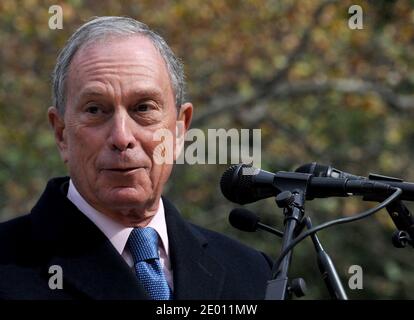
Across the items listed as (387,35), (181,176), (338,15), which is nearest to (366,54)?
(387,35)

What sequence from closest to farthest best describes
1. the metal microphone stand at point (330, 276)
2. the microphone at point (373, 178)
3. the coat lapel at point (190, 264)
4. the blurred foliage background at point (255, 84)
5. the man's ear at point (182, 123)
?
the metal microphone stand at point (330, 276)
the microphone at point (373, 178)
the coat lapel at point (190, 264)
the man's ear at point (182, 123)
the blurred foliage background at point (255, 84)

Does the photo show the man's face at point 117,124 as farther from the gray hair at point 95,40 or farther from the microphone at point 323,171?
the microphone at point 323,171

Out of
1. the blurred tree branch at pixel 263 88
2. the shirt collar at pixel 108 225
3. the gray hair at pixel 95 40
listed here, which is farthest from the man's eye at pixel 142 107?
the blurred tree branch at pixel 263 88

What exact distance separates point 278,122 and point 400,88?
4.77 ft

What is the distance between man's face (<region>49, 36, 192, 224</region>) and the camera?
3.73 meters

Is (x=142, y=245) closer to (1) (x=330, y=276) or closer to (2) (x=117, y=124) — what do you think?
(2) (x=117, y=124)

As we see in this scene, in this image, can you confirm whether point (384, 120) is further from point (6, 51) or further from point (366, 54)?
point (6, 51)

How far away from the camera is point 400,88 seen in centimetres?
1259

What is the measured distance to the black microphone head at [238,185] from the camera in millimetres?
3459

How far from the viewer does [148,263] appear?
379cm

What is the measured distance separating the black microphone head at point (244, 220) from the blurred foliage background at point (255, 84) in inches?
316

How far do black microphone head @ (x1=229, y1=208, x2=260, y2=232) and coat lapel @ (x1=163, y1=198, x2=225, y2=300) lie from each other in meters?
0.35

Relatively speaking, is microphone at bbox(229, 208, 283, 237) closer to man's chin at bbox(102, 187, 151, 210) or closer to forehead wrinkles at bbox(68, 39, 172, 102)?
man's chin at bbox(102, 187, 151, 210)

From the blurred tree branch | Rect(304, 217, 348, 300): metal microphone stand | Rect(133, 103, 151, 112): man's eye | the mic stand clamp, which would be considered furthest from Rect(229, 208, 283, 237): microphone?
the blurred tree branch
